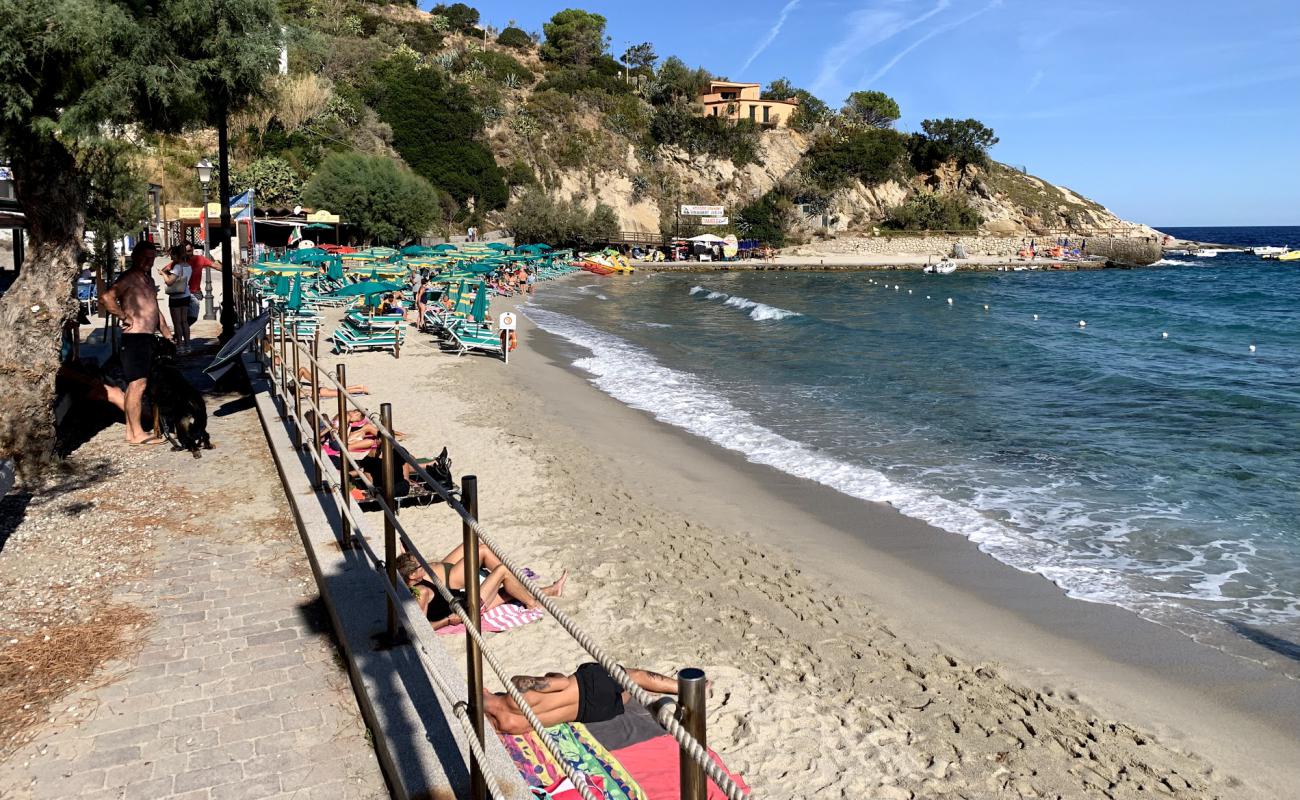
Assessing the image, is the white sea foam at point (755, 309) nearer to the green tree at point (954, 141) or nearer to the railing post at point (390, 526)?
the railing post at point (390, 526)

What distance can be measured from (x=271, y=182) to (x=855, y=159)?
165ft

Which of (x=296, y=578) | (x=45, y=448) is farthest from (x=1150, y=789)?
(x=45, y=448)

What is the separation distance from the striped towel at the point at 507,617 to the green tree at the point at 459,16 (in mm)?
83676

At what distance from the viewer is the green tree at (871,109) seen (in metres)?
88.7

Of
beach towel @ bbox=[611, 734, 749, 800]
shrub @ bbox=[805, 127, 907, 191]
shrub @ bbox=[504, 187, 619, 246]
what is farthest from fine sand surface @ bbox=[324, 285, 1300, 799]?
shrub @ bbox=[805, 127, 907, 191]

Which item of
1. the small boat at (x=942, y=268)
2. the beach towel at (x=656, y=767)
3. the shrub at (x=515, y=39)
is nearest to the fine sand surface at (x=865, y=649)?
the beach towel at (x=656, y=767)

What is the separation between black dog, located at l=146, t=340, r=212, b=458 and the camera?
295 inches

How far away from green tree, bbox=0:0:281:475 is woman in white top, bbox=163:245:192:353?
456 centimetres

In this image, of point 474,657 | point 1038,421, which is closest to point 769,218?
point 1038,421

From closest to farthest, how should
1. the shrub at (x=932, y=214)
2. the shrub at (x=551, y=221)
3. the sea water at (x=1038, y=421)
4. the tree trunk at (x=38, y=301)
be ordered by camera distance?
the tree trunk at (x=38, y=301) < the sea water at (x=1038, y=421) < the shrub at (x=551, y=221) < the shrub at (x=932, y=214)

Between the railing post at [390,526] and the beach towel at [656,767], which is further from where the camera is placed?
the railing post at [390,526]

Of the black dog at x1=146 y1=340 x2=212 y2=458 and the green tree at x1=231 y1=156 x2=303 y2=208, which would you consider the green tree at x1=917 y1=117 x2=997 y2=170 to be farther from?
the black dog at x1=146 y1=340 x2=212 y2=458

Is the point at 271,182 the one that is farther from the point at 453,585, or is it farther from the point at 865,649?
the point at 865,649

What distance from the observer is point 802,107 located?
8162 cm
